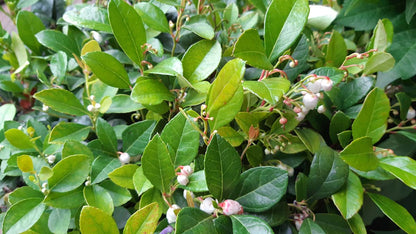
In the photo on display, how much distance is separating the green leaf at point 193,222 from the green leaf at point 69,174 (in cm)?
16

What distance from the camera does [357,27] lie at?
2.15 feet

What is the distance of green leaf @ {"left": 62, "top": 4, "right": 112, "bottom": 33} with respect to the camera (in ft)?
1.58

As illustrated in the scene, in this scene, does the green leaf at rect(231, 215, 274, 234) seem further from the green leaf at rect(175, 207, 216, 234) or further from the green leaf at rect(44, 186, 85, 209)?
the green leaf at rect(44, 186, 85, 209)

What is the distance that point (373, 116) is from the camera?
1.34ft

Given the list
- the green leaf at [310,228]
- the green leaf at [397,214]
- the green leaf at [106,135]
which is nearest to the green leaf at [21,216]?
the green leaf at [106,135]

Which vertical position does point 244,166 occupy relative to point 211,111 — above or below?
below

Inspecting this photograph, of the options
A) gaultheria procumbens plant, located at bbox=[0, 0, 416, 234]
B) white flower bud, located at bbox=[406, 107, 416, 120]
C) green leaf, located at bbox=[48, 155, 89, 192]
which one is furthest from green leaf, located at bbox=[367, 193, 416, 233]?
green leaf, located at bbox=[48, 155, 89, 192]

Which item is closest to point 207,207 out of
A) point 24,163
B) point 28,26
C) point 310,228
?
point 310,228

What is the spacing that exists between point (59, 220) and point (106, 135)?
0.12 metres

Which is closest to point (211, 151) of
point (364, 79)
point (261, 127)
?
point (261, 127)

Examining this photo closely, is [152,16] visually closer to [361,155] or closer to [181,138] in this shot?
[181,138]

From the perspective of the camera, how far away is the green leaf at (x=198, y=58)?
435mm

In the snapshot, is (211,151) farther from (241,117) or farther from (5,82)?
(5,82)

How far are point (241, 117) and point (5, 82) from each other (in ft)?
1.45
